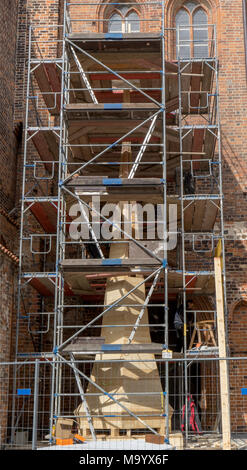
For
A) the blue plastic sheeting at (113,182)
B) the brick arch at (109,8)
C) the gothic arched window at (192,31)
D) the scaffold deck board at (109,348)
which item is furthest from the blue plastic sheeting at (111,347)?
the brick arch at (109,8)

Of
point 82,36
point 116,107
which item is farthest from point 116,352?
point 82,36

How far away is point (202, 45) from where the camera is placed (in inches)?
738

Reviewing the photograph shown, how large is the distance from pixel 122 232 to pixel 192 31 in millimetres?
7839

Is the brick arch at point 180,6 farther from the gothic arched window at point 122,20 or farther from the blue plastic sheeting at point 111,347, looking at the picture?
the blue plastic sheeting at point 111,347

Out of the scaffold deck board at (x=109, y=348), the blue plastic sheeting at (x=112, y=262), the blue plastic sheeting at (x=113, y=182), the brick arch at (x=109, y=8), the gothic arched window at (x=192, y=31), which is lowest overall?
the scaffold deck board at (x=109, y=348)

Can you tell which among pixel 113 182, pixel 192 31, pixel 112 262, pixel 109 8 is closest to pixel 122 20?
pixel 109 8

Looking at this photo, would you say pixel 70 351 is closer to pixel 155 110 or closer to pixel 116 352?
pixel 116 352

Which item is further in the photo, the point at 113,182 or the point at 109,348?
the point at 113,182

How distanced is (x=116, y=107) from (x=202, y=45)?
588 centimetres

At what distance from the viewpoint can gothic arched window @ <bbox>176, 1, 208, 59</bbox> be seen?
18.8m

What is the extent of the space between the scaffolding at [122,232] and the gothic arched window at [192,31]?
198 millimetres

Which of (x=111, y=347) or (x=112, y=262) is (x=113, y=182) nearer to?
(x=112, y=262)

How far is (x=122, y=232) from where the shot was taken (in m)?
13.9

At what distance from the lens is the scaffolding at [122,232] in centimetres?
1288
